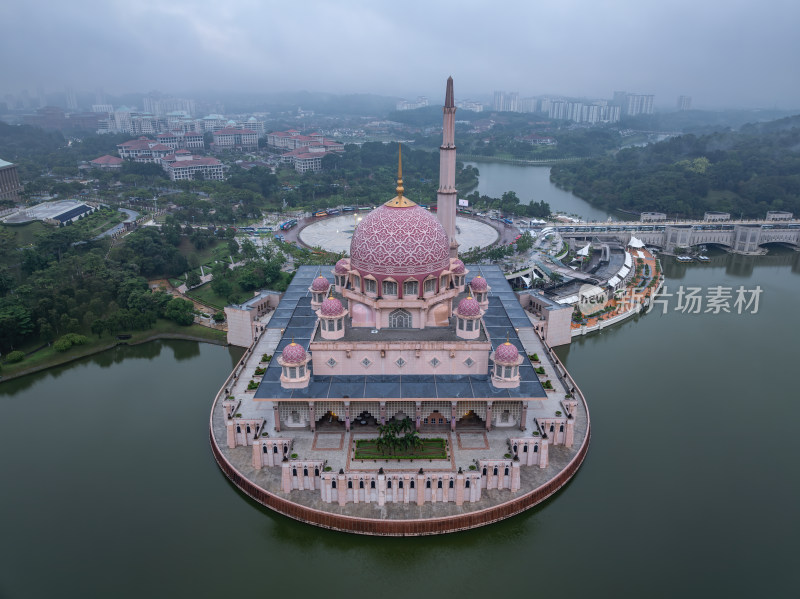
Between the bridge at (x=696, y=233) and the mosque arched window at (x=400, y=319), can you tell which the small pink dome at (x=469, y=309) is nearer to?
the mosque arched window at (x=400, y=319)

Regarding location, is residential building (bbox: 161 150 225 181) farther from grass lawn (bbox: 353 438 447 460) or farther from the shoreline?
grass lawn (bbox: 353 438 447 460)

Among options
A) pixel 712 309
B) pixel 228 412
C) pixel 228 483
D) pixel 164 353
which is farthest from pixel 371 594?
pixel 712 309

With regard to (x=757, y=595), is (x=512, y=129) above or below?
above

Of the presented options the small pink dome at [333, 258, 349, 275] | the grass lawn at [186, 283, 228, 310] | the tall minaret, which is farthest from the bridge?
the small pink dome at [333, 258, 349, 275]

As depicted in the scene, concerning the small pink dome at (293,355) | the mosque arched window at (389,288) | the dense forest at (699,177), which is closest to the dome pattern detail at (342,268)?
the mosque arched window at (389,288)

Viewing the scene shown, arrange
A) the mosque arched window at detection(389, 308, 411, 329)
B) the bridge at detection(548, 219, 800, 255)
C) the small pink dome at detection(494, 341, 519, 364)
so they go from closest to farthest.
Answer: the small pink dome at detection(494, 341, 519, 364), the mosque arched window at detection(389, 308, 411, 329), the bridge at detection(548, 219, 800, 255)

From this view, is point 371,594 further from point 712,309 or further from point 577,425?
point 712,309
